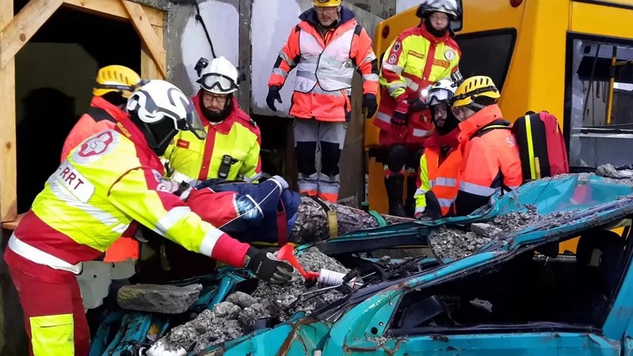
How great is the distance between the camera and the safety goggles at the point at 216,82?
4.44 metres

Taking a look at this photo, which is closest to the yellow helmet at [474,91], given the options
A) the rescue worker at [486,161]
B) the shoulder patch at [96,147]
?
the rescue worker at [486,161]

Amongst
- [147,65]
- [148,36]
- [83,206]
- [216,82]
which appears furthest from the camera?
[147,65]

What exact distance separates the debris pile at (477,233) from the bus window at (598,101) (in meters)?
2.08

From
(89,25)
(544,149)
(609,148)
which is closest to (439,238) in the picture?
(544,149)

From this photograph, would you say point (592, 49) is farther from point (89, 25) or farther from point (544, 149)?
point (89, 25)

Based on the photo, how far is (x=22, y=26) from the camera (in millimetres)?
4098

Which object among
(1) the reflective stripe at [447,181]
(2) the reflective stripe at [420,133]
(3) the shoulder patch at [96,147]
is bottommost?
(1) the reflective stripe at [447,181]

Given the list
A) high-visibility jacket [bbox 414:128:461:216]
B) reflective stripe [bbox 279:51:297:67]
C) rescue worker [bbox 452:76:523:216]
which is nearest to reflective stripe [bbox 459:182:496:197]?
rescue worker [bbox 452:76:523:216]

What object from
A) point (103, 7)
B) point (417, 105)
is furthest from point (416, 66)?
point (103, 7)

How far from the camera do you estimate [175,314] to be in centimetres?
302

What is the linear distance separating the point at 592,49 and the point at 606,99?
1.38 feet

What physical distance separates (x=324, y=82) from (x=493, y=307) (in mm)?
3115

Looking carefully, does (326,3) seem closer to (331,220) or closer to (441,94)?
(441,94)

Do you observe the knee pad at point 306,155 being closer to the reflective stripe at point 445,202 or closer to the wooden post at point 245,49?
the wooden post at point 245,49
